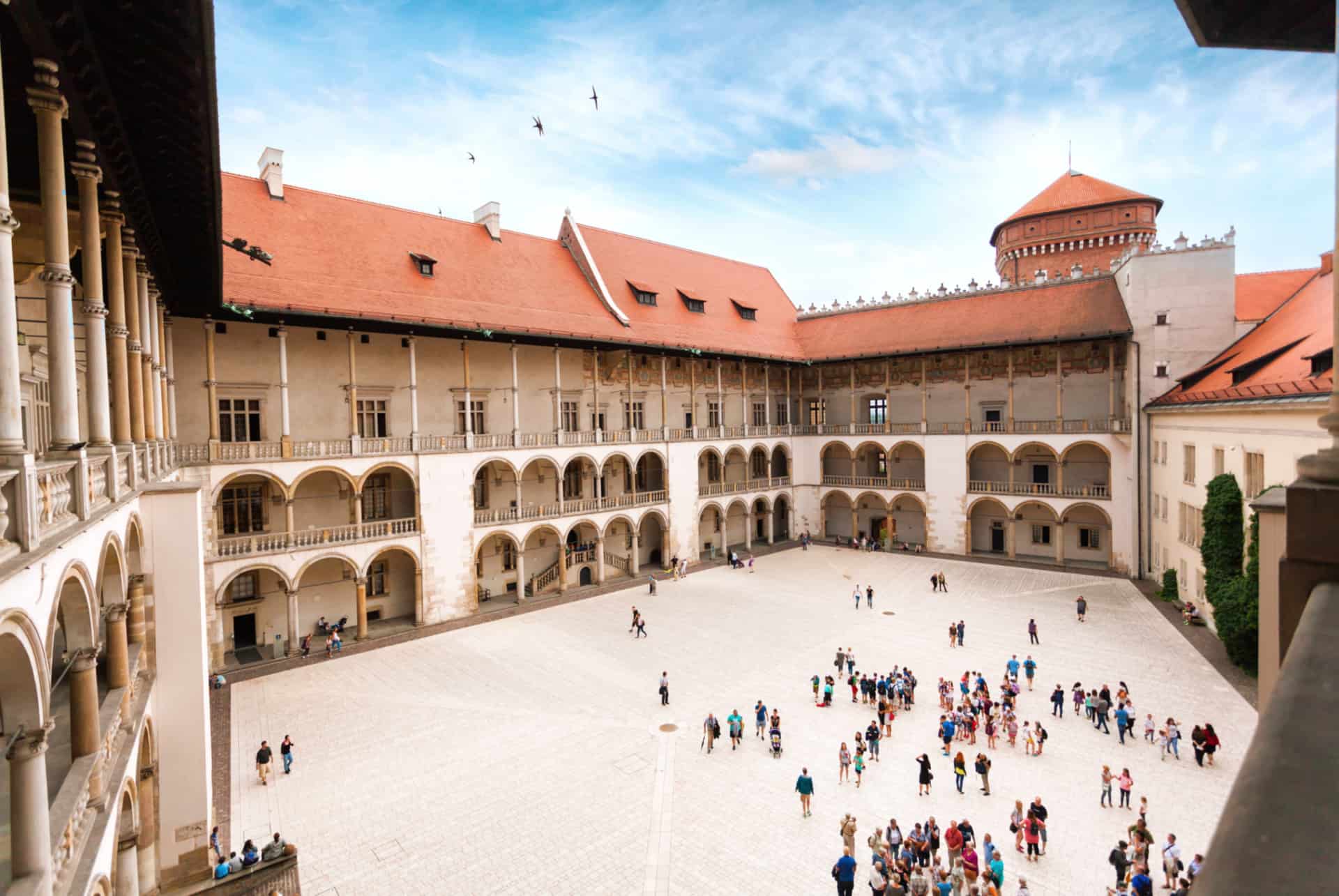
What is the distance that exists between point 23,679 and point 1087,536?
121ft

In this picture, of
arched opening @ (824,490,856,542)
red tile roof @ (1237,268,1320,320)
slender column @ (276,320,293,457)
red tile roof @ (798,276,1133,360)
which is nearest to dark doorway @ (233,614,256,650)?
slender column @ (276,320,293,457)

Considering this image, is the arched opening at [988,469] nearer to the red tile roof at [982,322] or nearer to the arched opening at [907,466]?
the arched opening at [907,466]

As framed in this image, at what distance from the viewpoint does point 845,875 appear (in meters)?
10.6

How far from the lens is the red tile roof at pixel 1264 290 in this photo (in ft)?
98.4

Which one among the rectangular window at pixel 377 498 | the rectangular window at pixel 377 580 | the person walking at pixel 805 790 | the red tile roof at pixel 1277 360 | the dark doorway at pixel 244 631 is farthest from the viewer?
the rectangular window at pixel 377 580

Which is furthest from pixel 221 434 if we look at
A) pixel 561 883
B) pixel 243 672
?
pixel 561 883

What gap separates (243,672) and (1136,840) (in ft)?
70.4

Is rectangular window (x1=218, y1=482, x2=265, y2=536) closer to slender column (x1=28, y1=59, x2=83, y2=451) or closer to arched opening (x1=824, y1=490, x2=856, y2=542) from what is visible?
slender column (x1=28, y1=59, x2=83, y2=451)

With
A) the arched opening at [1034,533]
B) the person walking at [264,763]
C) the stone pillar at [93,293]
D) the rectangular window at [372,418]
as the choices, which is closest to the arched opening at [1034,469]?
the arched opening at [1034,533]

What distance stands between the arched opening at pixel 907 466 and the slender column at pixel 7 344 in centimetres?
3539

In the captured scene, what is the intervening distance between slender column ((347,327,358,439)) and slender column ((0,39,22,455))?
18.9 metres

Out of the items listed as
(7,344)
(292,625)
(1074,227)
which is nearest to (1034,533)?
(1074,227)

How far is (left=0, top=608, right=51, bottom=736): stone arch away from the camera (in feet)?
16.1

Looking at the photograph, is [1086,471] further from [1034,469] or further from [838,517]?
[838,517]
